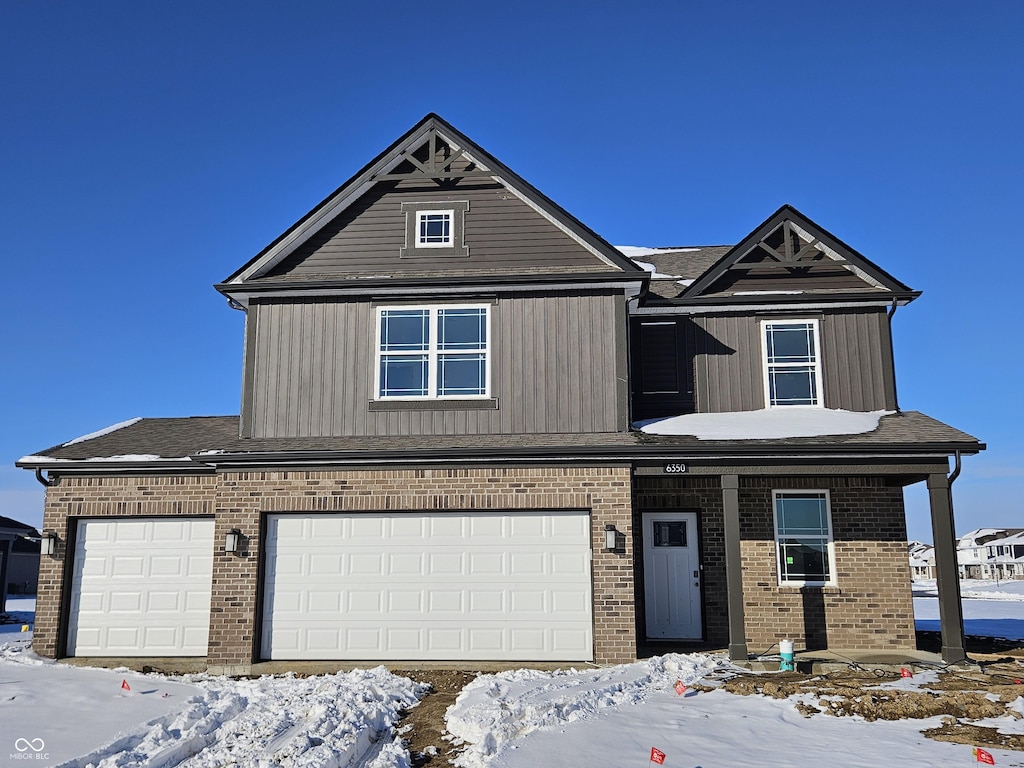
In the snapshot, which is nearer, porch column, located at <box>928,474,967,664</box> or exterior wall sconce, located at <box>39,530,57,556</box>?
porch column, located at <box>928,474,967,664</box>

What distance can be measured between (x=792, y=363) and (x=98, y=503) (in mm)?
11964

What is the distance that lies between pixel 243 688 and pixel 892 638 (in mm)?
9794

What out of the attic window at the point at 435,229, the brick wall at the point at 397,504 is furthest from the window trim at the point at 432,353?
the brick wall at the point at 397,504

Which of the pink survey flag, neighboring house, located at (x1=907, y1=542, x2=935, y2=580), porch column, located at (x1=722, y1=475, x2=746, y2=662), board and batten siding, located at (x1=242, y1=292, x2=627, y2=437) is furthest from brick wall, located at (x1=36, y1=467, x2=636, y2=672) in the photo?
neighboring house, located at (x1=907, y1=542, x2=935, y2=580)

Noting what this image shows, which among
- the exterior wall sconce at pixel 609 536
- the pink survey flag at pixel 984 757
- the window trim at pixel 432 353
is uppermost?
the window trim at pixel 432 353

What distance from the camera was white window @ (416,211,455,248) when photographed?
1398 centimetres

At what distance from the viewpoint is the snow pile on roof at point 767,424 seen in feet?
40.8

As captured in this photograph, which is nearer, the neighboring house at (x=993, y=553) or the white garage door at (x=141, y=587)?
the white garage door at (x=141, y=587)

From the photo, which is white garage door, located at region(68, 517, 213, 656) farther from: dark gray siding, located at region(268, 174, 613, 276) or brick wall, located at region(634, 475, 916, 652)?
brick wall, located at region(634, 475, 916, 652)

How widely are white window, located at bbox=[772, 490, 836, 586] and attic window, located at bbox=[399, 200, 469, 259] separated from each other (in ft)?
22.6

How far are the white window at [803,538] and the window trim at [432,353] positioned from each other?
209 inches

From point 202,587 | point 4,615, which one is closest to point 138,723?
point 202,587

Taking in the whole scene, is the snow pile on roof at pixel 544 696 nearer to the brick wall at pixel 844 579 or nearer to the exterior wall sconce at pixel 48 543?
the brick wall at pixel 844 579

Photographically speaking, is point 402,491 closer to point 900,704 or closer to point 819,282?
point 900,704
